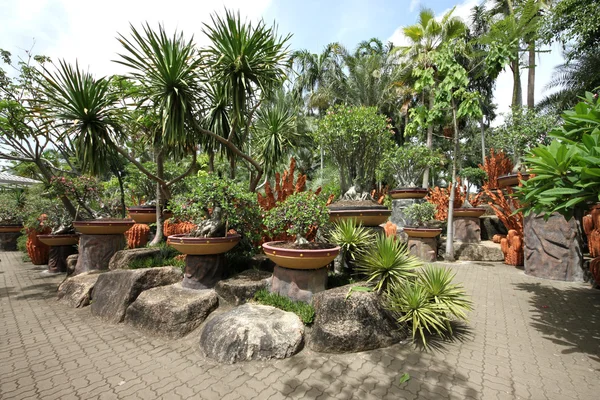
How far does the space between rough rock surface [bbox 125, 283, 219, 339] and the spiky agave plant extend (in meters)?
2.19

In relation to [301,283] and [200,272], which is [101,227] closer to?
[200,272]

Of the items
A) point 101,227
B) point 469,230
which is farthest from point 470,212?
A: point 101,227

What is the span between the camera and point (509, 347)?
3404 millimetres

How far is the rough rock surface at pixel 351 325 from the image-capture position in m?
3.29

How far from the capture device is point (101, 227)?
6.00 meters

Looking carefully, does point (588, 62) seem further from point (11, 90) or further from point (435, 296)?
point (11, 90)

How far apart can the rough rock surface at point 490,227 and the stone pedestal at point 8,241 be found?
63.9 ft

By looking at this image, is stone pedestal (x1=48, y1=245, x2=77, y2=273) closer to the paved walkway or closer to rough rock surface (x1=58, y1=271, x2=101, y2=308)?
rough rock surface (x1=58, y1=271, x2=101, y2=308)

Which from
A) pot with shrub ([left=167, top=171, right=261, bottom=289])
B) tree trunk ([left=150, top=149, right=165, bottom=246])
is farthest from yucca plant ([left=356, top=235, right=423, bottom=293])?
tree trunk ([left=150, top=149, right=165, bottom=246])

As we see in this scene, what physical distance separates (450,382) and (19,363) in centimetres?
475

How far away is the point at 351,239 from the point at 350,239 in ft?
0.05

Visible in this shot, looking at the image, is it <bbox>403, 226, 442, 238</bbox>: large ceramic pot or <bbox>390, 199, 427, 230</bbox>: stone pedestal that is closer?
<bbox>403, 226, 442, 238</bbox>: large ceramic pot

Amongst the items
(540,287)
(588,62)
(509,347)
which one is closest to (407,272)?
(509,347)

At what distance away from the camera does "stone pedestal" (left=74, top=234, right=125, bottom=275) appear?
20.0ft
